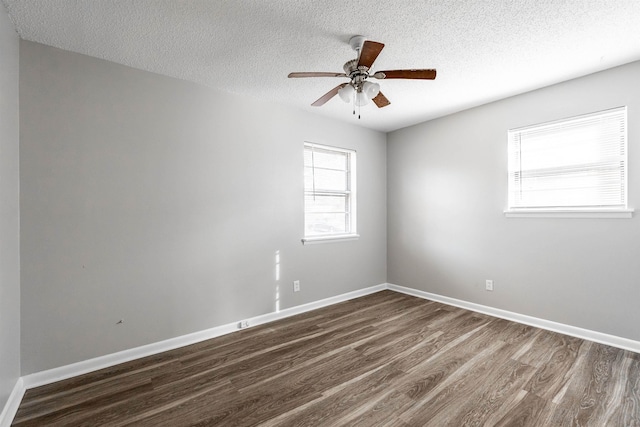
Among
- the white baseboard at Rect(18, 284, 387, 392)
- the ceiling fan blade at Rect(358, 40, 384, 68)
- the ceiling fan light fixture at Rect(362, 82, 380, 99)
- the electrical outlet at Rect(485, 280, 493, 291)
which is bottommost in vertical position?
the white baseboard at Rect(18, 284, 387, 392)

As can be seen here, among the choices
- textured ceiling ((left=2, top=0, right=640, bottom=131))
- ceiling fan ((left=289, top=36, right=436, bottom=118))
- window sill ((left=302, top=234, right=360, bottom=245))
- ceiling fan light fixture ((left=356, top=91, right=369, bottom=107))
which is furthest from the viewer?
window sill ((left=302, top=234, right=360, bottom=245))

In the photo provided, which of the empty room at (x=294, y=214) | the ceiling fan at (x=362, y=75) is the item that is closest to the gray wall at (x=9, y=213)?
the empty room at (x=294, y=214)

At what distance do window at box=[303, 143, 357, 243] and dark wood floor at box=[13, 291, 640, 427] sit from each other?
1.44 m

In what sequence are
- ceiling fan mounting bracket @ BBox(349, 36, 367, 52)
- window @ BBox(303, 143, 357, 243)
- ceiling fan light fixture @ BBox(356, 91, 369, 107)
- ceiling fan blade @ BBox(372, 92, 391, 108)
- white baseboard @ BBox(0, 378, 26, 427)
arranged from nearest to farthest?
1. white baseboard @ BBox(0, 378, 26, 427)
2. ceiling fan mounting bracket @ BBox(349, 36, 367, 52)
3. ceiling fan light fixture @ BBox(356, 91, 369, 107)
4. ceiling fan blade @ BBox(372, 92, 391, 108)
5. window @ BBox(303, 143, 357, 243)

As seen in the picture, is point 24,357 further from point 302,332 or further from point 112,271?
point 302,332

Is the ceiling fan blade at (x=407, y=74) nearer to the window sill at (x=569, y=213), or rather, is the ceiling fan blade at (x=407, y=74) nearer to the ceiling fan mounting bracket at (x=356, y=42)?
the ceiling fan mounting bracket at (x=356, y=42)

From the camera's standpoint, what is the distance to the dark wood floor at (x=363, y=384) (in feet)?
5.86

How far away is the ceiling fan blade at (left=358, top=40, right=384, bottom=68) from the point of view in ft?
5.76

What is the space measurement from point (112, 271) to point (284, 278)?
1.73 meters

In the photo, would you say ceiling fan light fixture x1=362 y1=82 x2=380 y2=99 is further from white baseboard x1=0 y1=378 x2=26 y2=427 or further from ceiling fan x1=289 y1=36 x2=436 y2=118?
white baseboard x1=0 y1=378 x2=26 y2=427

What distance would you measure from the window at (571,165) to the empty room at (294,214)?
0.02 meters

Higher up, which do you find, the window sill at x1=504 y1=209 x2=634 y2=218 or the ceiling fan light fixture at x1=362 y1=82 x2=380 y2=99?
the ceiling fan light fixture at x1=362 y1=82 x2=380 y2=99

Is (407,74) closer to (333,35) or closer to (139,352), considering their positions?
(333,35)

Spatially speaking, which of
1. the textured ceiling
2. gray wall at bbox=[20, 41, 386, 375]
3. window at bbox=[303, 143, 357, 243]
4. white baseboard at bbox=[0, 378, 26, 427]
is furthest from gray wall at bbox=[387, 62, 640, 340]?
white baseboard at bbox=[0, 378, 26, 427]
